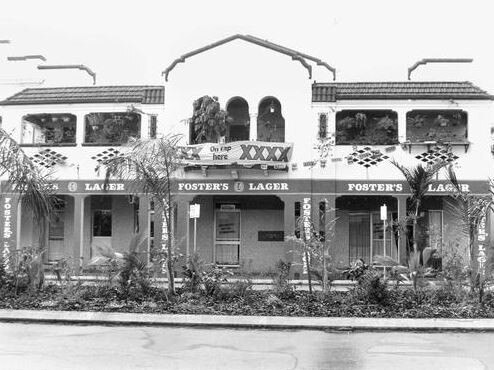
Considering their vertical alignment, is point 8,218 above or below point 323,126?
below

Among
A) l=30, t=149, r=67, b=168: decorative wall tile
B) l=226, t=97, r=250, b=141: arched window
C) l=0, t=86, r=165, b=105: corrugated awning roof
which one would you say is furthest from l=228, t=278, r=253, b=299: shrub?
l=30, t=149, r=67, b=168: decorative wall tile

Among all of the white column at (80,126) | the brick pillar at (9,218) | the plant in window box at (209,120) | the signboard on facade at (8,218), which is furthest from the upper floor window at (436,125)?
the signboard on facade at (8,218)

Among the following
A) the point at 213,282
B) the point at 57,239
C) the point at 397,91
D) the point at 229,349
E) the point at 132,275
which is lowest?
the point at 229,349

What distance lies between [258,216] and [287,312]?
1059cm

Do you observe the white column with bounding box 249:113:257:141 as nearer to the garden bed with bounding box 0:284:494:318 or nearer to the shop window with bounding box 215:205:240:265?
the shop window with bounding box 215:205:240:265

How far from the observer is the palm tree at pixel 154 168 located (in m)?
14.2

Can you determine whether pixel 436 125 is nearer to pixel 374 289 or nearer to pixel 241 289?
pixel 374 289

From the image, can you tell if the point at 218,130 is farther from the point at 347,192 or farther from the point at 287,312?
the point at 287,312

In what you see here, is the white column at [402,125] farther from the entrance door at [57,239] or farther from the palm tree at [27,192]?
the entrance door at [57,239]

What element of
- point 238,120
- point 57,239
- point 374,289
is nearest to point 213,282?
point 374,289

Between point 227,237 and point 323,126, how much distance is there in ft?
18.3

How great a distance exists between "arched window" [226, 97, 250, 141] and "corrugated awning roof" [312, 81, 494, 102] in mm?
2515

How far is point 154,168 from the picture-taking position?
14.6 m

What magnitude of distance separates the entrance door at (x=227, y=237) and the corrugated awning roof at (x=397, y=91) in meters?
5.43
